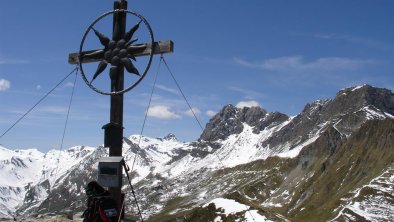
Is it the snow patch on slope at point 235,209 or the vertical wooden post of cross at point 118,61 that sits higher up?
the vertical wooden post of cross at point 118,61

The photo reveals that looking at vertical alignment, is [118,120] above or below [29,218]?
above

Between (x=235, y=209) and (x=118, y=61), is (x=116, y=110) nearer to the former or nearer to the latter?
(x=118, y=61)

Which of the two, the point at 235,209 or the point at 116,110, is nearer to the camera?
the point at 116,110

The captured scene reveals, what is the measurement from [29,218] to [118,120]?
46.8 ft

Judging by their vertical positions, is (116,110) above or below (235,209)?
above

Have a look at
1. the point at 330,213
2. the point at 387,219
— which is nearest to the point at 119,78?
the point at 387,219

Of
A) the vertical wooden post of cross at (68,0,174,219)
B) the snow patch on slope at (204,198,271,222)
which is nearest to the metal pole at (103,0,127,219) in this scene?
the vertical wooden post of cross at (68,0,174,219)

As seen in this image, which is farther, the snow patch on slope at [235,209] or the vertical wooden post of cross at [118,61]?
the snow patch on slope at [235,209]

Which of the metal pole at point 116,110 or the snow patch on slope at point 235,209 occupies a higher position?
the metal pole at point 116,110

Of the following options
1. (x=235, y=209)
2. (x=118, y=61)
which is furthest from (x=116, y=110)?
(x=235, y=209)

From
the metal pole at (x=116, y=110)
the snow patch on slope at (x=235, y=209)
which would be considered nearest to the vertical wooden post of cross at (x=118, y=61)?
the metal pole at (x=116, y=110)

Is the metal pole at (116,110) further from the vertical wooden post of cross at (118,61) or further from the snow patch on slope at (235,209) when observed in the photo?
the snow patch on slope at (235,209)

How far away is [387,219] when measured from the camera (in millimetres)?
166500

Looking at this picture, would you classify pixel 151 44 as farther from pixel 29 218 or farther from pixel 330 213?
pixel 330 213
